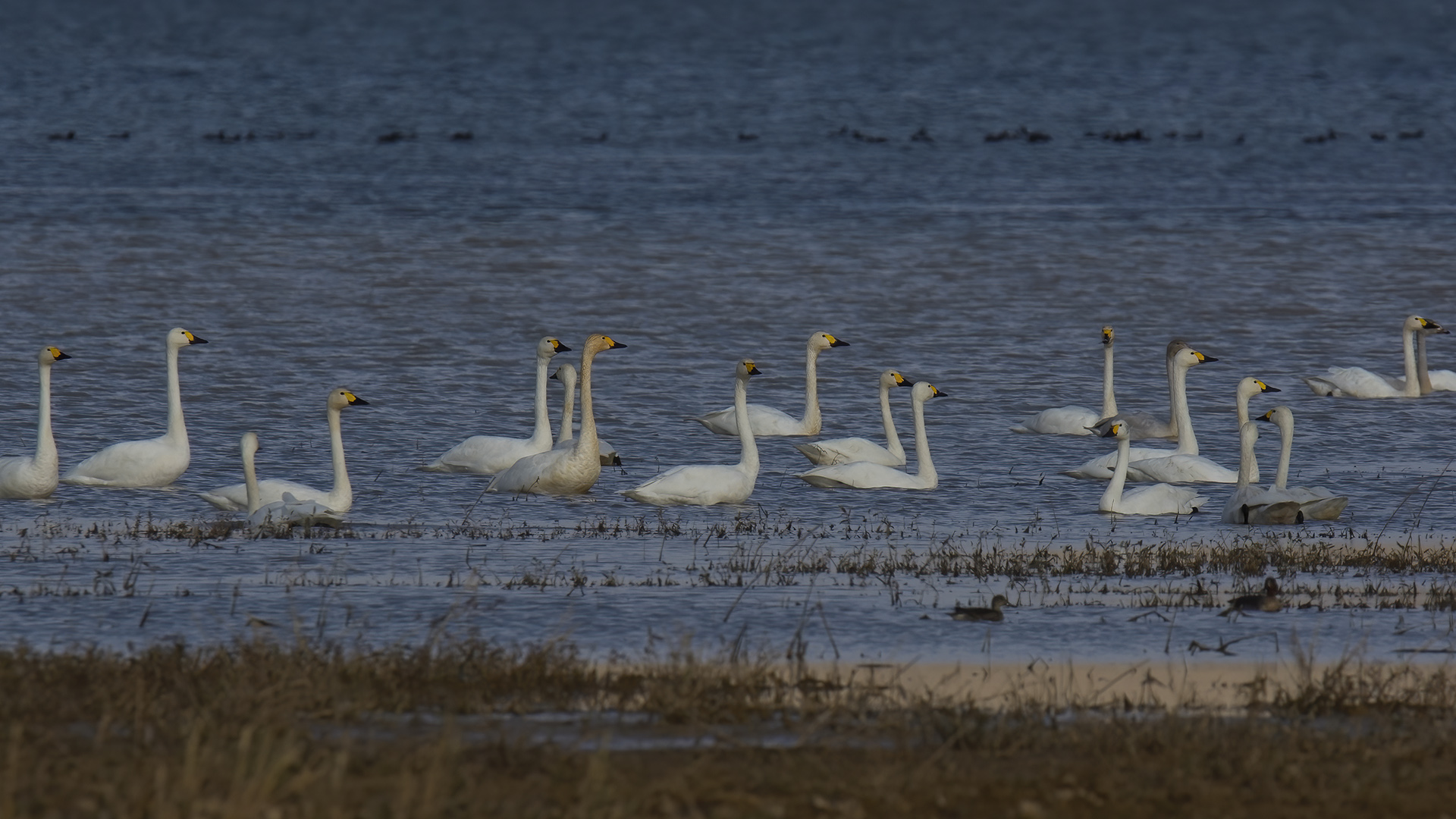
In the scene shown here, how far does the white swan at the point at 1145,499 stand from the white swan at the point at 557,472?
3.41 m

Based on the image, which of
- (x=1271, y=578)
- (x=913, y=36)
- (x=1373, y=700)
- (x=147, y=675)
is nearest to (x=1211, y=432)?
(x=1271, y=578)

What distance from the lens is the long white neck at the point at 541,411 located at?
1545cm

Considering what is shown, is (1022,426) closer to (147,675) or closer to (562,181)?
(147,675)

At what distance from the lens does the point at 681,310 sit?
24969 millimetres

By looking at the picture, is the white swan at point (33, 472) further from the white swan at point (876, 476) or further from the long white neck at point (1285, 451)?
the long white neck at point (1285, 451)

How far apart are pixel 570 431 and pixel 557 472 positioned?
2.34 m

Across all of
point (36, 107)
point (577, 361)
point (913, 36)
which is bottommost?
point (577, 361)

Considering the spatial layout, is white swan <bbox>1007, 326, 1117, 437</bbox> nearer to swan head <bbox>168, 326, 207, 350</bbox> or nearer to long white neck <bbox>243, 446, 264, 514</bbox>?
swan head <bbox>168, 326, 207, 350</bbox>

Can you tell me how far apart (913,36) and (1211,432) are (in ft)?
322

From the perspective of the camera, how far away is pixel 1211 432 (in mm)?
17750

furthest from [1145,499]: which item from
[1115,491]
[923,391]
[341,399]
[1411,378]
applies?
[1411,378]

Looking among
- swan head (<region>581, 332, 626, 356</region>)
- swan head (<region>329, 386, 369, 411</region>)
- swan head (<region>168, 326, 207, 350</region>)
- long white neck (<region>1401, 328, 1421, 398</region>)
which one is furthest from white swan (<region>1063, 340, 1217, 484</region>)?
swan head (<region>168, 326, 207, 350</region>)

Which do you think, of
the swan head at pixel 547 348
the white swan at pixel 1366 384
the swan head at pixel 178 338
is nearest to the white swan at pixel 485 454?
the swan head at pixel 547 348

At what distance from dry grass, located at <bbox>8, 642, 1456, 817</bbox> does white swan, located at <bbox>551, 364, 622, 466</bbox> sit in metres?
7.17
